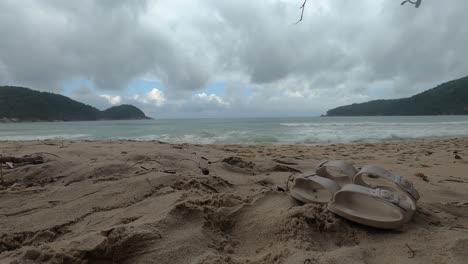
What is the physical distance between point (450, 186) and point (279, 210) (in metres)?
1.93

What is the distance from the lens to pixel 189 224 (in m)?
1.50

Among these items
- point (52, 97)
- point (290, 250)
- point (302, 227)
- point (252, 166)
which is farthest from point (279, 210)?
point (52, 97)

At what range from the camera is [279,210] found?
5.43ft

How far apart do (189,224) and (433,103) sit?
226ft

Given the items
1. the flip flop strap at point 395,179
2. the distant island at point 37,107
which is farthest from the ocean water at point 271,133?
the distant island at point 37,107

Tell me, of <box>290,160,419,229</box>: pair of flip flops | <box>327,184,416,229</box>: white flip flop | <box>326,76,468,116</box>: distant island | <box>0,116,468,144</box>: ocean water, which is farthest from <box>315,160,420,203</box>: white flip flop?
<box>326,76,468,116</box>: distant island

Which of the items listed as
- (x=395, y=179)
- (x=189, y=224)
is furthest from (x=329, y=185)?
(x=189, y=224)

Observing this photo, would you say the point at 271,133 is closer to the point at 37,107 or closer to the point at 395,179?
the point at 395,179

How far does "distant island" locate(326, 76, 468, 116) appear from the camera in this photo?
5309 cm

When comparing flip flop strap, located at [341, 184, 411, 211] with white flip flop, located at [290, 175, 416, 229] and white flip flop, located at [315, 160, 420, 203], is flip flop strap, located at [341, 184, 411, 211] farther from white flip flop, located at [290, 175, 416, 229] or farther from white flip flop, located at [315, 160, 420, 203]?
white flip flop, located at [315, 160, 420, 203]

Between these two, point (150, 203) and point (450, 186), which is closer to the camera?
point (150, 203)

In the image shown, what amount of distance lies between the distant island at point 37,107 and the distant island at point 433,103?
72.4 metres

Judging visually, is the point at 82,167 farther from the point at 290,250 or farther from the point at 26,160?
the point at 290,250

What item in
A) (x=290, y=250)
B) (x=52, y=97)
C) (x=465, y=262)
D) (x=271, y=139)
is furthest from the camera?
(x=52, y=97)
